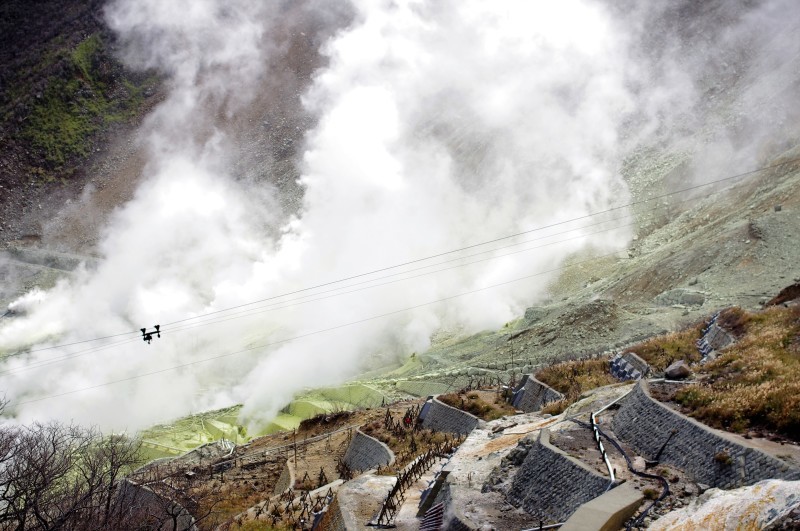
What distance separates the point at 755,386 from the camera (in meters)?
14.9

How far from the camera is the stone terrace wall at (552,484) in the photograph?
12.6 meters

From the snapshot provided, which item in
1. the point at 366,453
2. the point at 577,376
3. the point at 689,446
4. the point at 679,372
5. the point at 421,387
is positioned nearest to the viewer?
the point at 689,446

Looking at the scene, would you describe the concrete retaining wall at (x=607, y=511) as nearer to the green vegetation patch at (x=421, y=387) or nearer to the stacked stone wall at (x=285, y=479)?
the stacked stone wall at (x=285, y=479)

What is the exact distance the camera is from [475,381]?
34.2 metres

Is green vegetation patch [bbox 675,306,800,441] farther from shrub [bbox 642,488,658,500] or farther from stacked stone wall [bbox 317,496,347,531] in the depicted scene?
stacked stone wall [bbox 317,496,347,531]

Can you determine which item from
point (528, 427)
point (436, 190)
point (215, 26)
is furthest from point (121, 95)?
point (528, 427)

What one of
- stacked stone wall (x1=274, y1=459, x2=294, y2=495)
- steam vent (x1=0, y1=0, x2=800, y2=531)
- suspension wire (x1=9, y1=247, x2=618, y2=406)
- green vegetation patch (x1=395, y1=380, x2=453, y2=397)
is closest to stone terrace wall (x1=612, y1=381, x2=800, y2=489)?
steam vent (x1=0, y1=0, x2=800, y2=531)

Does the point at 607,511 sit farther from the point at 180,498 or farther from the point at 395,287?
the point at 395,287

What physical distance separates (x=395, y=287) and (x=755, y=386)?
39.2 m

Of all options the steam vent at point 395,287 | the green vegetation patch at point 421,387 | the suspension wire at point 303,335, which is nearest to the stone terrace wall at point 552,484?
the steam vent at point 395,287

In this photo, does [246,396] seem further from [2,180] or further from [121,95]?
[121,95]

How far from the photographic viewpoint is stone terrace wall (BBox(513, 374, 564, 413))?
26.1m

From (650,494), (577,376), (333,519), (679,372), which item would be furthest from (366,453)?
(650,494)

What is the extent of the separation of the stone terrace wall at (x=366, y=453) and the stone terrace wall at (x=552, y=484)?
1009 cm
